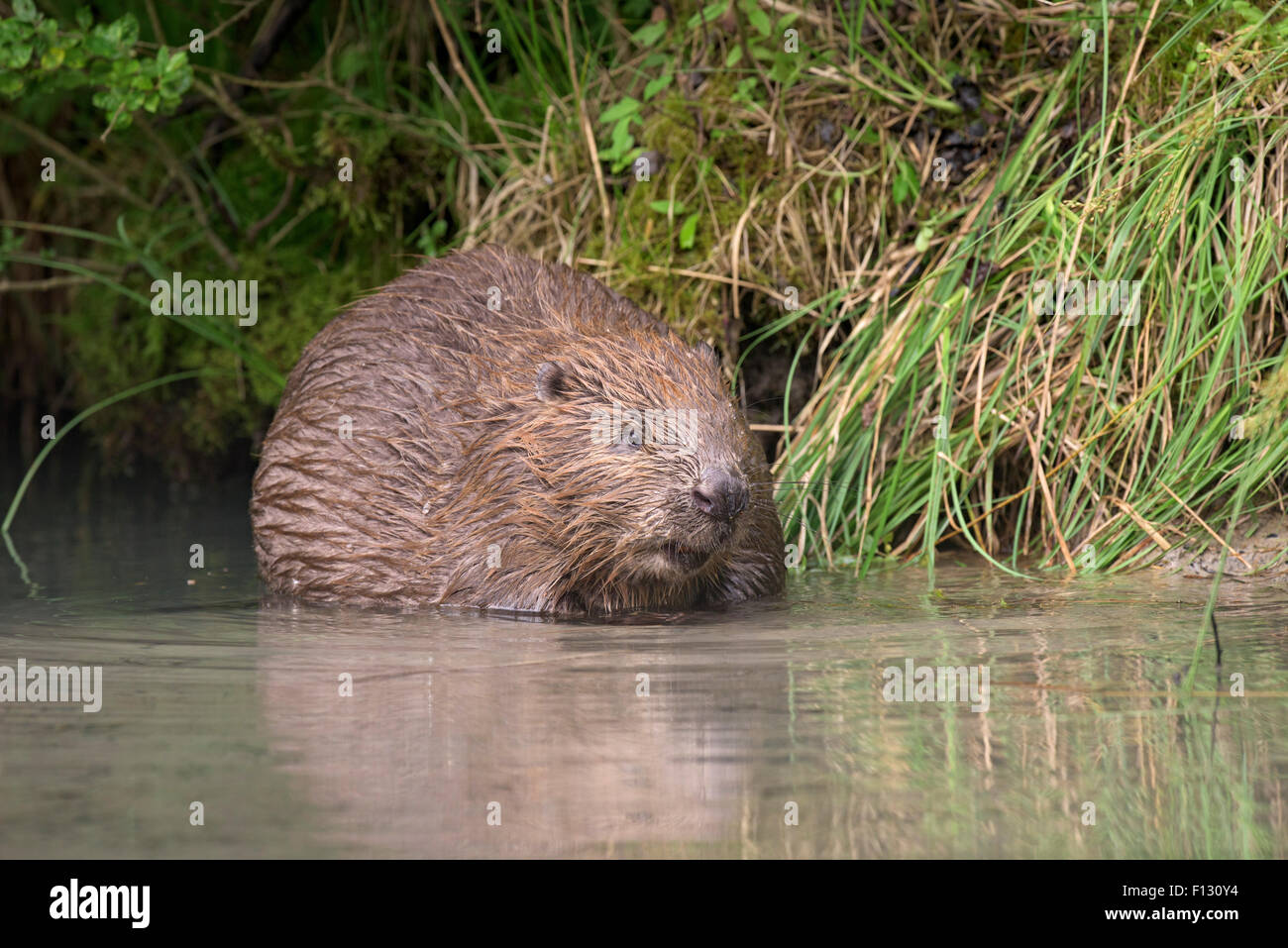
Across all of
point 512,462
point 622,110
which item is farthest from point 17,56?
point 512,462

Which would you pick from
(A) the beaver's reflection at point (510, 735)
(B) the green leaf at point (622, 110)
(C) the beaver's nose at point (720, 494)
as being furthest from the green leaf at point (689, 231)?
(A) the beaver's reflection at point (510, 735)

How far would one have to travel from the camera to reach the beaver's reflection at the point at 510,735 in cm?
195

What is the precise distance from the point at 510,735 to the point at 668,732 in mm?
244

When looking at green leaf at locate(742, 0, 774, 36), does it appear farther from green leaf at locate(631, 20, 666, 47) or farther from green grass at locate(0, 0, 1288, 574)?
green leaf at locate(631, 20, 666, 47)

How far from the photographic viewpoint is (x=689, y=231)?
4.81 meters

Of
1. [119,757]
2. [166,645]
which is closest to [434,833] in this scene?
[119,757]

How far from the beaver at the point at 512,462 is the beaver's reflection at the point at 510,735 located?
262 mm

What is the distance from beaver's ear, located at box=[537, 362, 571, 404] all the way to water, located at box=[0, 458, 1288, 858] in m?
0.54

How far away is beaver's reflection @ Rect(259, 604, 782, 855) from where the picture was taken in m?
1.95

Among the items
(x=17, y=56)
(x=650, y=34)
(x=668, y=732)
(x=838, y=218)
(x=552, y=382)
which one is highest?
(x=650, y=34)

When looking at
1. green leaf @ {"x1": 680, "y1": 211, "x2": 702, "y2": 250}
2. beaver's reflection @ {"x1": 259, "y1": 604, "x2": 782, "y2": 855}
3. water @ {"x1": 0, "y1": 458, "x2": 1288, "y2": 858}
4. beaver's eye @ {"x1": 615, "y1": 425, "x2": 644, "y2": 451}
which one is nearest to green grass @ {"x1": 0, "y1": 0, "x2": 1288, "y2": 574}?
green leaf @ {"x1": 680, "y1": 211, "x2": 702, "y2": 250}

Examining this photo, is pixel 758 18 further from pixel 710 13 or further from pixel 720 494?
pixel 720 494

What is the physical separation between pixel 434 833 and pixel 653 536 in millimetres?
1641

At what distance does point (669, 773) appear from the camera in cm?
220
